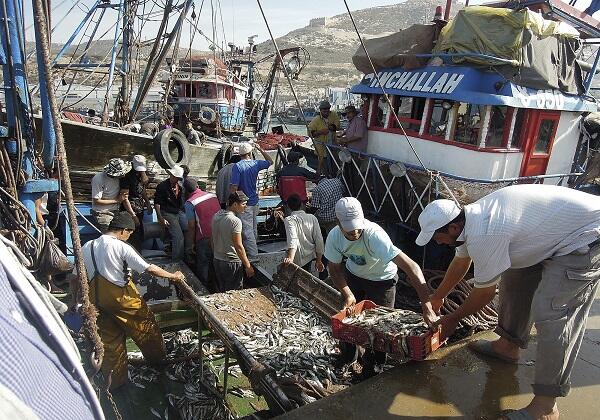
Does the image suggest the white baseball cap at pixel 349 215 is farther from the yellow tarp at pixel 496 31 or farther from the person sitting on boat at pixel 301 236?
the yellow tarp at pixel 496 31

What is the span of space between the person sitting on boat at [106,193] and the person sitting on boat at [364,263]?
413cm

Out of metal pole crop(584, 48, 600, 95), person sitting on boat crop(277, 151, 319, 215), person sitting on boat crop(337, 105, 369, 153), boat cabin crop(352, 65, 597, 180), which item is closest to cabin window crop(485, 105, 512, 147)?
boat cabin crop(352, 65, 597, 180)

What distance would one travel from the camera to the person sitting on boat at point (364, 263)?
398 centimetres

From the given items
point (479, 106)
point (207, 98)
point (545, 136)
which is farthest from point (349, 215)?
point (207, 98)

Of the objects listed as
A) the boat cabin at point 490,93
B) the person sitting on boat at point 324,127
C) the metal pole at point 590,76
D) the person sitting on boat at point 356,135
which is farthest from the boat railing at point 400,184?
the metal pole at point 590,76

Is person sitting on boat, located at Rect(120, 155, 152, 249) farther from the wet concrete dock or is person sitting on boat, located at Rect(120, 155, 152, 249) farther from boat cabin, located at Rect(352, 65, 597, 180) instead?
the wet concrete dock

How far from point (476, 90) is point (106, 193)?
627 centimetres

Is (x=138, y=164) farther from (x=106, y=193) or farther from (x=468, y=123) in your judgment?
(x=468, y=123)

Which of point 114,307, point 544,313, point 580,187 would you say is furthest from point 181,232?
point 580,187

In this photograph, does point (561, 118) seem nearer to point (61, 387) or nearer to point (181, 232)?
point (181, 232)

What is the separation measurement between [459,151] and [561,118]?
2.27 metres

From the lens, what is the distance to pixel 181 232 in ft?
23.8

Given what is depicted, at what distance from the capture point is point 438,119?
26.0 feet

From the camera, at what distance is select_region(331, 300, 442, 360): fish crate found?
3.37 meters
